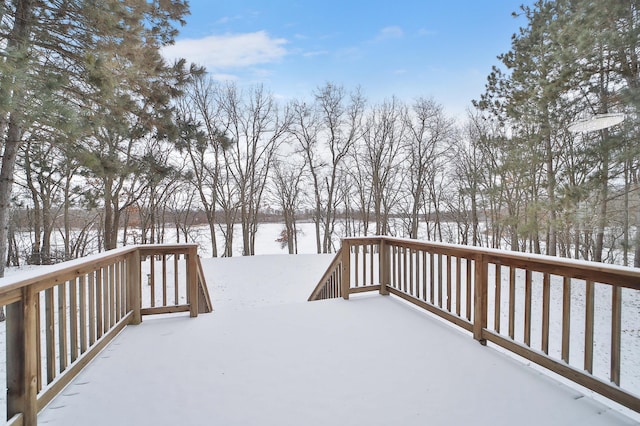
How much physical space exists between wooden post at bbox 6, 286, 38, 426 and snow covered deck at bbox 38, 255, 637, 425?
19 centimetres

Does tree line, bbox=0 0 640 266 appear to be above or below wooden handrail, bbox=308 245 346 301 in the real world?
above

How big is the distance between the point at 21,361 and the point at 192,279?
1939 millimetres

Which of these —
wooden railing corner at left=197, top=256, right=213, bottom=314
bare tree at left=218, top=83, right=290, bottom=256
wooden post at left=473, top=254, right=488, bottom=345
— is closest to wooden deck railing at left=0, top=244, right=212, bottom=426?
wooden railing corner at left=197, top=256, right=213, bottom=314

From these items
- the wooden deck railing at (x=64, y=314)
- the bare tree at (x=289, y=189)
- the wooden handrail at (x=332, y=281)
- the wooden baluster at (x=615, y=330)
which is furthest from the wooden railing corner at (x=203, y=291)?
the bare tree at (x=289, y=189)

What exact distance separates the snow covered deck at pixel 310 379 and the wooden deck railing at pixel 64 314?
4.9 inches

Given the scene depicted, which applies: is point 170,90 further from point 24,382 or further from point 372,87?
point 372,87

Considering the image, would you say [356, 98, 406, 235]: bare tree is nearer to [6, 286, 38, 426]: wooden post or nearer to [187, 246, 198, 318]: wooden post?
[187, 246, 198, 318]: wooden post

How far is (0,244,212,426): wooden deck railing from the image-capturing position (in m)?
1.55

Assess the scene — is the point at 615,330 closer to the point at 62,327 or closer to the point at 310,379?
the point at 310,379

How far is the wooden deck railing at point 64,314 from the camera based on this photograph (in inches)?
61.2

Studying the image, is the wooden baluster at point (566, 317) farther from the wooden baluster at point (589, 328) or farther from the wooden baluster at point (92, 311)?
the wooden baluster at point (92, 311)

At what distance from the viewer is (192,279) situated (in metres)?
3.49

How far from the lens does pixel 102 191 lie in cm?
858

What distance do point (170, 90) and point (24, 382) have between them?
715 cm
